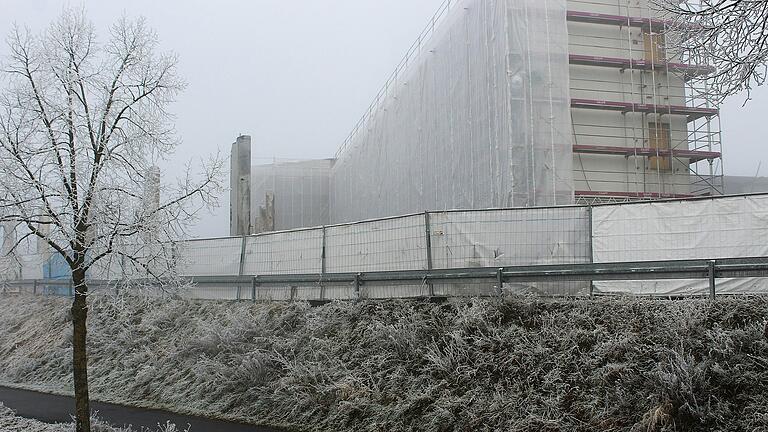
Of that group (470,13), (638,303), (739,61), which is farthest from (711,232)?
(470,13)

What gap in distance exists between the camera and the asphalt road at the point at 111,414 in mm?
10375

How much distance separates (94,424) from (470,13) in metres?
17.1

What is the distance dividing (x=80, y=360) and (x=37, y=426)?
8.80 feet

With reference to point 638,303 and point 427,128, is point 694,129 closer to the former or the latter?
point 427,128

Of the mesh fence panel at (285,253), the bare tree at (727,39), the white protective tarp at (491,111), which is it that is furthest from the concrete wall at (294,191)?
the bare tree at (727,39)

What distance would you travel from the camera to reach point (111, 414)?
38.0ft

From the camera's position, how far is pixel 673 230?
38.9ft

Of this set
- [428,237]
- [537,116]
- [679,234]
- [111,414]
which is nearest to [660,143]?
[537,116]

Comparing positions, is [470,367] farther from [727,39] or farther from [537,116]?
[537,116]

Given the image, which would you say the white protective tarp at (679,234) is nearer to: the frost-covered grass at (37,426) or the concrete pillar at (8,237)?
the frost-covered grass at (37,426)

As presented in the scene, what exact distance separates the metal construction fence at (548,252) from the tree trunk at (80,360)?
20.8 inches

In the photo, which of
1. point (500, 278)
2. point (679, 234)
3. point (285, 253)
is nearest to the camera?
point (500, 278)

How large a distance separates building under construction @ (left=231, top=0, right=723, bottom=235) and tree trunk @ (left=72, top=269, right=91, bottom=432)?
12.6 metres

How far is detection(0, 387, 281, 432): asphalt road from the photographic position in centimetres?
1038
